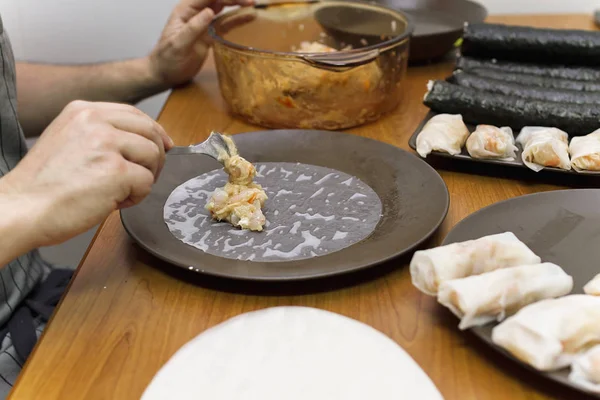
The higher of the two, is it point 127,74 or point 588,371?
point 588,371

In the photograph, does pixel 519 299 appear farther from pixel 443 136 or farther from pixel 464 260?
pixel 443 136

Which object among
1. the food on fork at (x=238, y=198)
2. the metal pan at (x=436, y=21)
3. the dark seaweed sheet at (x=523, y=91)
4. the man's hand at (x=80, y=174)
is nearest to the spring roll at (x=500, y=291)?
the food on fork at (x=238, y=198)

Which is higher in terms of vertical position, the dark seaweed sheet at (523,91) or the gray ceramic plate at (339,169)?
the dark seaweed sheet at (523,91)

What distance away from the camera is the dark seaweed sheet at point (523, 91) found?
1.18 m

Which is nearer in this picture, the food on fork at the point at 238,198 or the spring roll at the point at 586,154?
the food on fork at the point at 238,198

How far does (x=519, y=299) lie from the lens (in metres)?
0.70

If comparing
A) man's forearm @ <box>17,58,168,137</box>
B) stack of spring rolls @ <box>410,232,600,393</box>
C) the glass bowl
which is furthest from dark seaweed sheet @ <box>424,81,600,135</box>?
man's forearm @ <box>17,58,168,137</box>

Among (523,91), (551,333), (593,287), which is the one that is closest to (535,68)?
(523,91)

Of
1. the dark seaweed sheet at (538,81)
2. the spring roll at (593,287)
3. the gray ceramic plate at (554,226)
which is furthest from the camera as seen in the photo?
the dark seaweed sheet at (538,81)

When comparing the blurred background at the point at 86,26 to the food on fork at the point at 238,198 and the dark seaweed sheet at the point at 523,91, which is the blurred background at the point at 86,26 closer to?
the dark seaweed sheet at the point at 523,91

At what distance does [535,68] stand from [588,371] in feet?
3.10

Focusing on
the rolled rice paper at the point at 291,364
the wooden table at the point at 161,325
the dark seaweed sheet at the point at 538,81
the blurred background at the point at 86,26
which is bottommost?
the blurred background at the point at 86,26

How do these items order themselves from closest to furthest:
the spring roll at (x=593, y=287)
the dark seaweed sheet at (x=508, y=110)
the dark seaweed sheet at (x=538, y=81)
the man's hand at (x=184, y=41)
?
the spring roll at (x=593, y=287), the dark seaweed sheet at (x=508, y=110), the dark seaweed sheet at (x=538, y=81), the man's hand at (x=184, y=41)

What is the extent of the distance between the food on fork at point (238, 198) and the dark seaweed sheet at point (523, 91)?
0.55m
